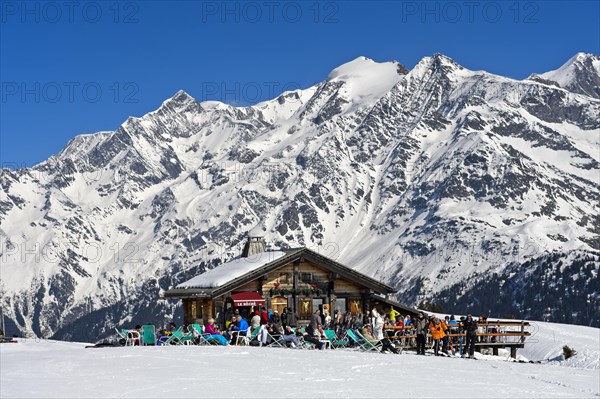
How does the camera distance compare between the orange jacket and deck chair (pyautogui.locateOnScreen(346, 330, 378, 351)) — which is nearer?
deck chair (pyautogui.locateOnScreen(346, 330, 378, 351))

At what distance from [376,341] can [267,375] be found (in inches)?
556

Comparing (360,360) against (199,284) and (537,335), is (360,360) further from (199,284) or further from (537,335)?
(537,335)

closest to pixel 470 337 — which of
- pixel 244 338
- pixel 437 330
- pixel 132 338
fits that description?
pixel 437 330

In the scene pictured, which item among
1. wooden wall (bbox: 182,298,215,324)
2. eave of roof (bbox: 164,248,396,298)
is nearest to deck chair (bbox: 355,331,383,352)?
eave of roof (bbox: 164,248,396,298)

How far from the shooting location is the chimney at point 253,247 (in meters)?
64.3

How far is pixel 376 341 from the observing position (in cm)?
A: 4284

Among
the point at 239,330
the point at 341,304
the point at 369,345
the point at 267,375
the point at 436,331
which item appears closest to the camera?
the point at 267,375

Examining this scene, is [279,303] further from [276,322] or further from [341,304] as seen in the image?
[276,322]

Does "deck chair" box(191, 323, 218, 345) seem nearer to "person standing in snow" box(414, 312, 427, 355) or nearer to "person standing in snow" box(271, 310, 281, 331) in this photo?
"person standing in snow" box(271, 310, 281, 331)

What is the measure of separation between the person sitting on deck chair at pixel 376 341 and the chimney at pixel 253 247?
65.0 feet

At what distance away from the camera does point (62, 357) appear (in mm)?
33312

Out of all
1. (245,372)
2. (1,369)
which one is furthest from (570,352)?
(1,369)

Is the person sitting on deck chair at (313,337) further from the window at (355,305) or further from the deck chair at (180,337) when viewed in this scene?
the window at (355,305)

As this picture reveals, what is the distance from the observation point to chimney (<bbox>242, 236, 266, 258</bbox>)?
211 ft
